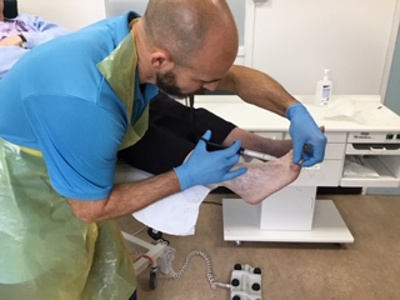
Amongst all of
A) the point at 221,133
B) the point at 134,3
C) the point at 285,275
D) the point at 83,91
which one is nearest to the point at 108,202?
the point at 83,91

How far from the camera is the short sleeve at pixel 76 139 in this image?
0.77 metres

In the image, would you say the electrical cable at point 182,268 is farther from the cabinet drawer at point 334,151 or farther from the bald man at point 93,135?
the cabinet drawer at point 334,151

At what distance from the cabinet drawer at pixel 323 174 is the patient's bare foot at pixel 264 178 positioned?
663 millimetres

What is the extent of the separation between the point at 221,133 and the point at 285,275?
86 centimetres

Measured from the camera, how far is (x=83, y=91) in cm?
78

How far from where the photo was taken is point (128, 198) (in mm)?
901

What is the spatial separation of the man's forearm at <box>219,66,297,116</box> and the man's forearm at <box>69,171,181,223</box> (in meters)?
0.44

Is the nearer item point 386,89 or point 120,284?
point 120,284

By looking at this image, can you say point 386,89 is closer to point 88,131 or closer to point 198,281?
point 198,281

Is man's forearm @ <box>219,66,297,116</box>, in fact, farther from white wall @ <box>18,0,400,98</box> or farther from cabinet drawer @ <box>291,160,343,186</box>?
white wall @ <box>18,0,400,98</box>

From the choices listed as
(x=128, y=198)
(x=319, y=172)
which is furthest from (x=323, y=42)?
(x=128, y=198)

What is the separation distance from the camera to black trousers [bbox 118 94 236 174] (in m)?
1.01

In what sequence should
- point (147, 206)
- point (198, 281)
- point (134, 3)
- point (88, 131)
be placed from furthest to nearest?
point (134, 3) < point (198, 281) < point (147, 206) < point (88, 131)

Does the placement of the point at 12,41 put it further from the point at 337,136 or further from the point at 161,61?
the point at 337,136
